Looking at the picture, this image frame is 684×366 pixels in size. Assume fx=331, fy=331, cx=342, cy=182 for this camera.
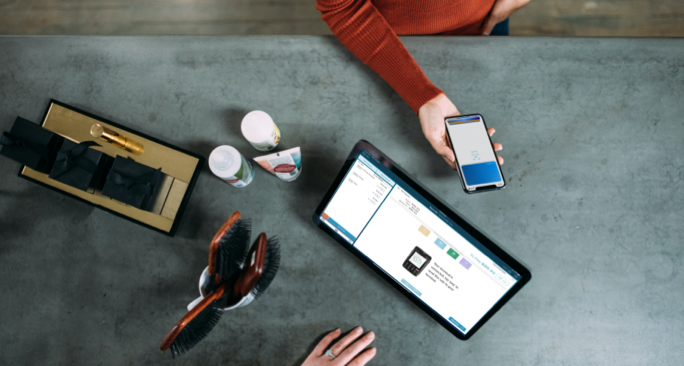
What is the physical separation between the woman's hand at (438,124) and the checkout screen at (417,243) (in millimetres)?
205

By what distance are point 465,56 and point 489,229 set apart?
433 mm

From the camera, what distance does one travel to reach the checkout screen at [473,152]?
28.3 inches

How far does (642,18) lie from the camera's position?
154cm

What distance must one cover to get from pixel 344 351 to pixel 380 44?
0.72m

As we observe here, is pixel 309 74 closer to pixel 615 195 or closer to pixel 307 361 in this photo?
pixel 307 361

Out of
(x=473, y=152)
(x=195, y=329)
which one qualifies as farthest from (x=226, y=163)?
(x=473, y=152)

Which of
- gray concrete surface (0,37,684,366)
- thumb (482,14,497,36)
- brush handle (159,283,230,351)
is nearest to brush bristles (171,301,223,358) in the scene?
brush handle (159,283,230,351)

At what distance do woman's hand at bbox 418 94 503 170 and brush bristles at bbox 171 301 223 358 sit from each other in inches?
22.9

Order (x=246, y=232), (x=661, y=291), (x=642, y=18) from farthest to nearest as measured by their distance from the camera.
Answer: (x=642, y=18), (x=661, y=291), (x=246, y=232)

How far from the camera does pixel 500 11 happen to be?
979 millimetres

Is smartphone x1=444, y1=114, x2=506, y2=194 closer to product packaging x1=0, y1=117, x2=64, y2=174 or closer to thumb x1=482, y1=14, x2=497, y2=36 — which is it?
thumb x1=482, y1=14, x2=497, y2=36

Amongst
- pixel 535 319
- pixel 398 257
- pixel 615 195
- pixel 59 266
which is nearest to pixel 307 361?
pixel 398 257

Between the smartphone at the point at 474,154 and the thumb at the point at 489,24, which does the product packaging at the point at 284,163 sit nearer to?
the smartphone at the point at 474,154

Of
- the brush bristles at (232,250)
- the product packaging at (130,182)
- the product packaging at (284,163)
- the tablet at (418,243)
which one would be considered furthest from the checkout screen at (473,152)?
the product packaging at (130,182)
